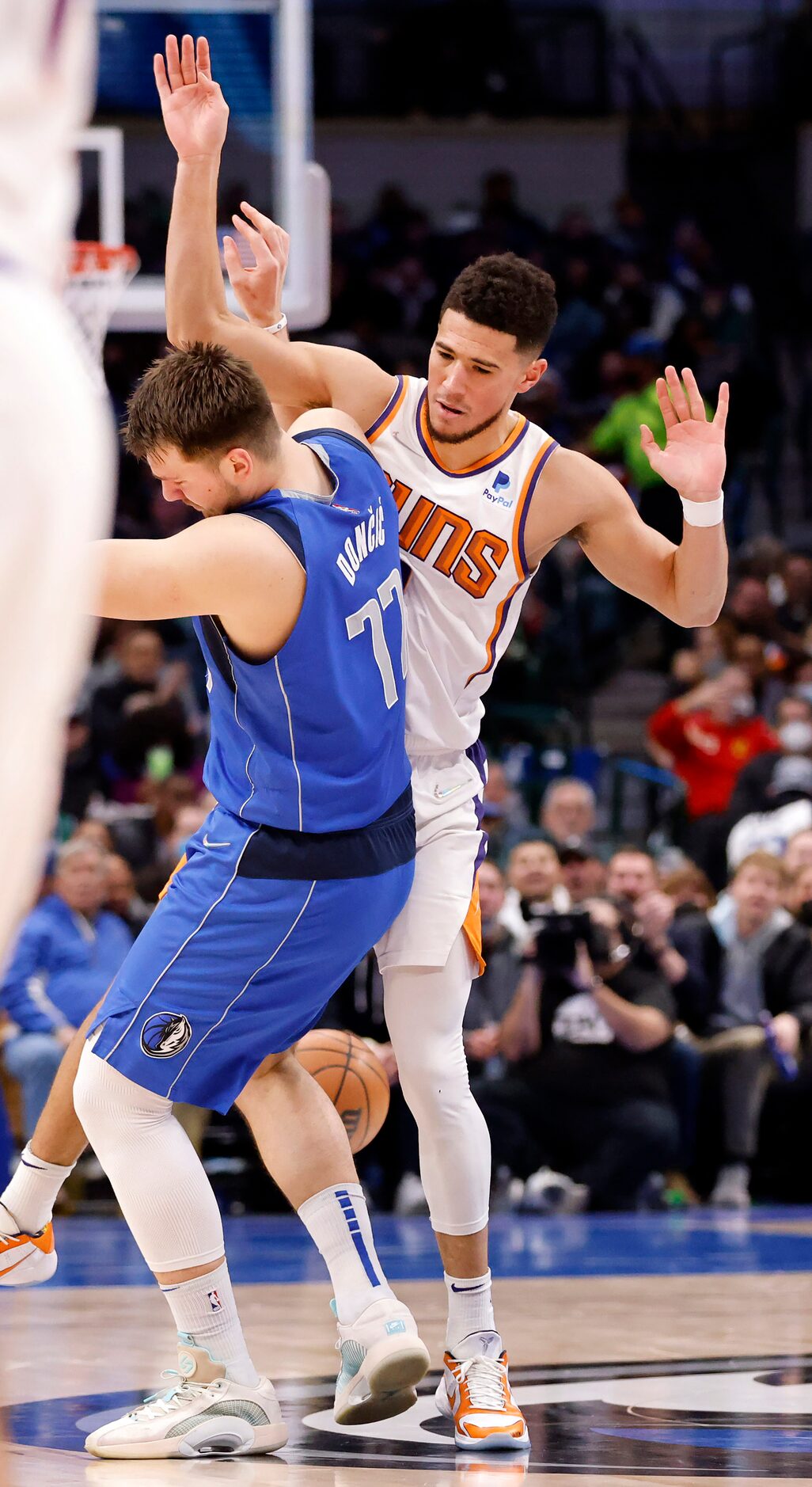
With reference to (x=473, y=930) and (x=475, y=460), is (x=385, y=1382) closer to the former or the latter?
(x=473, y=930)

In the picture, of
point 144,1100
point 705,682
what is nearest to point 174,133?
point 144,1100

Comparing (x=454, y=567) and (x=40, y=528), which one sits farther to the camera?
(x=454, y=567)

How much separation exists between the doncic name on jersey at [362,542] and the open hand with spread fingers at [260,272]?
0.78m

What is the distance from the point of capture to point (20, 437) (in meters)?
1.92

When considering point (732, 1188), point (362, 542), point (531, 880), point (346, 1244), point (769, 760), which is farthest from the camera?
point (769, 760)

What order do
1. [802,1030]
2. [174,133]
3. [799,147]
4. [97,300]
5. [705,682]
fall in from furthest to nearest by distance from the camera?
[799,147]
[705,682]
[802,1030]
[97,300]
[174,133]

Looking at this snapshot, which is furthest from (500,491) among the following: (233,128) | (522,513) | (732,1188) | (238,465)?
(732,1188)

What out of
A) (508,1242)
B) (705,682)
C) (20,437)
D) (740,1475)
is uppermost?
(20,437)

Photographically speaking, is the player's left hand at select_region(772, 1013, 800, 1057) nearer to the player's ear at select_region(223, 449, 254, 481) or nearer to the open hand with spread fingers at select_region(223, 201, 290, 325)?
the open hand with spread fingers at select_region(223, 201, 290, 325)

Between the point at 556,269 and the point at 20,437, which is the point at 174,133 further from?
the point at 556,269

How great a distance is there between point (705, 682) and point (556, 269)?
7.86 meters

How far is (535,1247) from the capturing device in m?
8.34

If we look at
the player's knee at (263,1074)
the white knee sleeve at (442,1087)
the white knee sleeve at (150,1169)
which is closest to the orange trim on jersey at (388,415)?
the white knee sleeve at (442,1087)

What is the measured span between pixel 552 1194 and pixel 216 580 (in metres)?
6.39
